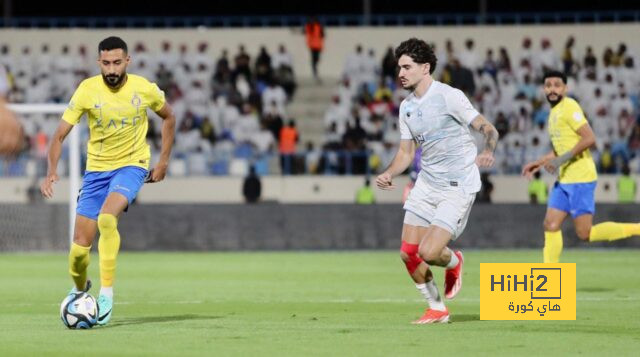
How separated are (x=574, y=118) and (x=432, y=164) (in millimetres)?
4112

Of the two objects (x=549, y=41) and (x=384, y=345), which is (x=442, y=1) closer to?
(x=549, y=41)

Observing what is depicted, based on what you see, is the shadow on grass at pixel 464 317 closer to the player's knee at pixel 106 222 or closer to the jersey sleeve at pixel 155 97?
the player's knee at pixel 106 222

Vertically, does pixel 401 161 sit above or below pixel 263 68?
above

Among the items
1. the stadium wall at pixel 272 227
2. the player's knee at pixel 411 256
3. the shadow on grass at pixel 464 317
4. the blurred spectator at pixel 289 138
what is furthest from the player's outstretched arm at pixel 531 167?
the blurred spectator at pixel 289 138

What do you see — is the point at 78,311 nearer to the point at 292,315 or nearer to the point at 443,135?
the point at 292,315

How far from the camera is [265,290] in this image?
15.8m

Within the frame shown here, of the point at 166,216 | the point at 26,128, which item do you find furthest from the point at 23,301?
the point at 26,128

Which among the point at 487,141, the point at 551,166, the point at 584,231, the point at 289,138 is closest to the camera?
the point at 487,141

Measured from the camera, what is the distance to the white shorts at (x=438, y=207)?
10883mm

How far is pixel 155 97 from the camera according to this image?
37.4 ft

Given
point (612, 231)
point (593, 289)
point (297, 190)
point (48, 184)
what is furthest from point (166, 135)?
point (297, 190)

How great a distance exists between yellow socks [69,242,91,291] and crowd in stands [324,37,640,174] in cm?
1816

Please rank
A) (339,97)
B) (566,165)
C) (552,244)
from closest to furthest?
1. (552,244)
2. (566,165)
3. (339,97)

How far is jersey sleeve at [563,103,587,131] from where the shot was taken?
48.2 feet
